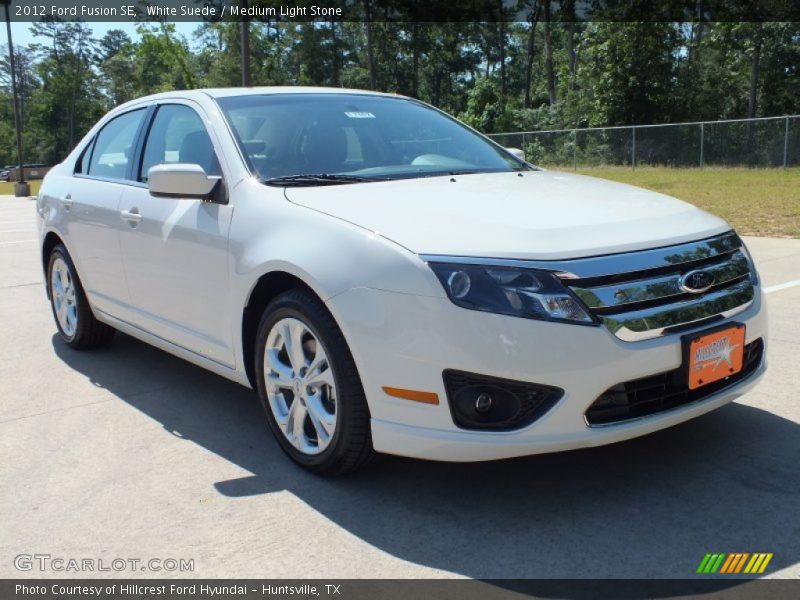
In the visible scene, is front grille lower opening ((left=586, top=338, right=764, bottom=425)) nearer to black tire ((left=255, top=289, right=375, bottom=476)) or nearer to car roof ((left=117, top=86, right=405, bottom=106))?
black tire ((left=255, top=289, right=375, bottom=476))

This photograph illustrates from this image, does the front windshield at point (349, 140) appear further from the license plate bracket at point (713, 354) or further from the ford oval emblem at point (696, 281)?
the license plate bracket at point (713, 354)

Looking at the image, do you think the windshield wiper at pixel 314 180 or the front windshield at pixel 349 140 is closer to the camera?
the windshield wiper at pixel 314 180

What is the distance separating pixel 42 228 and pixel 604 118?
33906mm

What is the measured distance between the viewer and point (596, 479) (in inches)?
132

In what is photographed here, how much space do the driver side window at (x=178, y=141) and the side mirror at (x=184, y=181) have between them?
0.20 meters

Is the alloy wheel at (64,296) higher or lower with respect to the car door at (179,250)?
lower

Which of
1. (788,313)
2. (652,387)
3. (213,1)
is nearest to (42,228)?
(652,387)

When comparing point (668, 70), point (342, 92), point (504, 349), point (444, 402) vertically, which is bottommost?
point (444, 402)

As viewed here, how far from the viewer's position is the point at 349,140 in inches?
167

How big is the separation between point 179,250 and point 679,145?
1017 inches

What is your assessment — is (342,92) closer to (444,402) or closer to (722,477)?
A: (444,402)

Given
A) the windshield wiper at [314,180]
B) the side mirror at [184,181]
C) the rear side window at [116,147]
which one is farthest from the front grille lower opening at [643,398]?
the rear side window at [116,147]

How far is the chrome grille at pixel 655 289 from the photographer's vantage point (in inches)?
113

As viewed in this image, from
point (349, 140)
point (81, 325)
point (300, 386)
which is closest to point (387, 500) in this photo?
point (300, 386)
